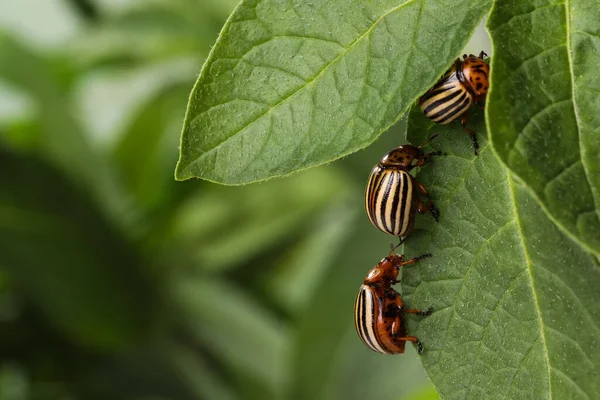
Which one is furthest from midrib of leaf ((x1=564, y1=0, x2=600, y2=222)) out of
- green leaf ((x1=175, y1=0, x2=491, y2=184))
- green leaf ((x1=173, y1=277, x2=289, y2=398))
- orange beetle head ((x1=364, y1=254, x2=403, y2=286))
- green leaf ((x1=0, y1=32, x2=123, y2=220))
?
green leaf ((x1=0, y1=32, x2=123, y2=220))

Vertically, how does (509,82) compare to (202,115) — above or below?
below

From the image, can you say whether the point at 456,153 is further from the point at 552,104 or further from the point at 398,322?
the point at 398,322

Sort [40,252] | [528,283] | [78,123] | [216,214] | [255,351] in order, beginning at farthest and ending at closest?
[216,214] < [78,123] < [255,351] < [40,252] < [528,283]

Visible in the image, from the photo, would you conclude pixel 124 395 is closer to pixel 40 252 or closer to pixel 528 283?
pixel 40 252

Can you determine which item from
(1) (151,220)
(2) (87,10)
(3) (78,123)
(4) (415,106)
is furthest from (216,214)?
(4) (415,106)

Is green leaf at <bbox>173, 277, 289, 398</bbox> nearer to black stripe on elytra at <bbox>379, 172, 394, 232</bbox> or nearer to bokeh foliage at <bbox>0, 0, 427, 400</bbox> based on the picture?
bokeh foliage at <bbox>0, 0, 427, 400</bbox>

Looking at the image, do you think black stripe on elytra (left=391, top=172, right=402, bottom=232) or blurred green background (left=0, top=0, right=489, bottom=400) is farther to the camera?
blurred green background (left=0, top=0, right=489, bottom=400)
